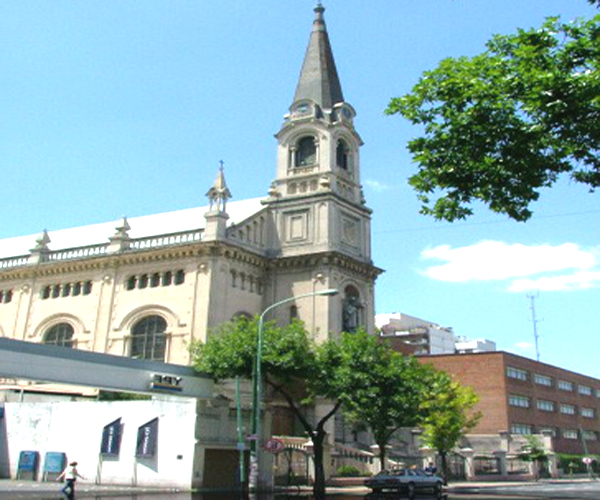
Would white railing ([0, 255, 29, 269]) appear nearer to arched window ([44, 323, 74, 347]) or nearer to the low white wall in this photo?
arched window ([44, 323, 74, 347])

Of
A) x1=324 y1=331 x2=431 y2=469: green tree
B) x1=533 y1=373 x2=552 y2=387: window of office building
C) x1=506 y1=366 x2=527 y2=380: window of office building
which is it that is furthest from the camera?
x1=533 y1=373 x2=552 y2=387: window of office building

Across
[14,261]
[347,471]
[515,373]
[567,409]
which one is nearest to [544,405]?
[567,409]

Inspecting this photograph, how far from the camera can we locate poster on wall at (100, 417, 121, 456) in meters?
33.5

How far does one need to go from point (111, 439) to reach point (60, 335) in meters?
22.3

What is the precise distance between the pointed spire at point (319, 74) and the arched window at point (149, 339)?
873 inches

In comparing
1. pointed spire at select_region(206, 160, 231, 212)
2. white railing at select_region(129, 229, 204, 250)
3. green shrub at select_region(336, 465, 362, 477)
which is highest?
pointed spire at select_region(206, 160, 231, 212)

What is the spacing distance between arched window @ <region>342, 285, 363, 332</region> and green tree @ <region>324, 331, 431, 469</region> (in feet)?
46.7

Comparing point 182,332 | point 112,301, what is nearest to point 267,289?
point 182,332

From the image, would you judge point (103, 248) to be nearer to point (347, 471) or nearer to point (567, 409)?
point (347, 471)

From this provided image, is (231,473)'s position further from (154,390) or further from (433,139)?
(433,139)

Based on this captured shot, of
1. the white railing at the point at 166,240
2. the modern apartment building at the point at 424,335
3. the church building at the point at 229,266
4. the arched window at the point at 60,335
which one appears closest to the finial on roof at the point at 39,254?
the church building at the point at 229,266

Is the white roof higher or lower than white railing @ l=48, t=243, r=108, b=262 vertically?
higher

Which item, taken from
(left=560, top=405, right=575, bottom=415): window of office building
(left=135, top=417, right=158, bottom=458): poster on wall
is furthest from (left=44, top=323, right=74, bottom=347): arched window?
(left=560, top=405, right=575, bottom=415): window of office building

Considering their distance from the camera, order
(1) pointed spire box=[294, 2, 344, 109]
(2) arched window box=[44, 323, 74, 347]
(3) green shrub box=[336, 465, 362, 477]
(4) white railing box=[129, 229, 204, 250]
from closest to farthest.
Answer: (3) green shrub box=[336, 465, 362, 477], (4) white railing box=[129, 229, 204, 250], (2) arched window box=[44, 323, 74, 347], (1) pointed spire box=[294, 2, 344, 109]
